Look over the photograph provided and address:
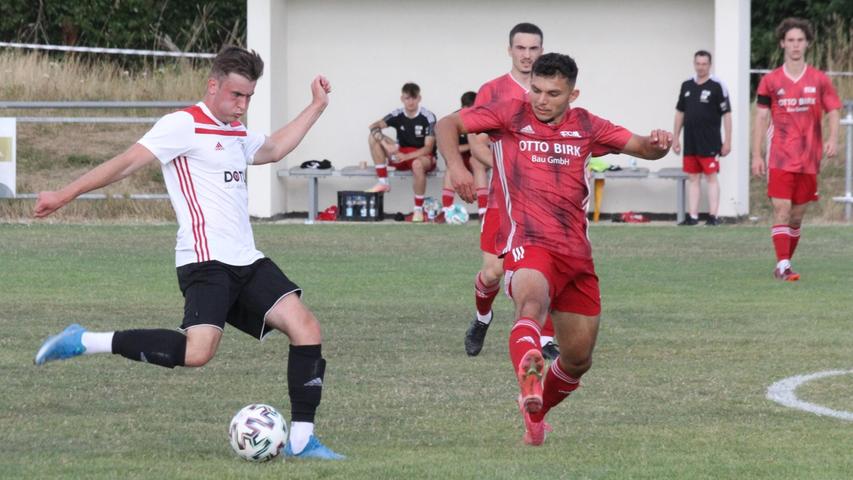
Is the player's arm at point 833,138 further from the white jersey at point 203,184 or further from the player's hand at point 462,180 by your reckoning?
the white jersey at point 203,184

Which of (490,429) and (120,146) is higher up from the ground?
(120,146)

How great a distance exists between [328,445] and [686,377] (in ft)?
9.15

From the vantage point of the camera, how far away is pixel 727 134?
20031mm

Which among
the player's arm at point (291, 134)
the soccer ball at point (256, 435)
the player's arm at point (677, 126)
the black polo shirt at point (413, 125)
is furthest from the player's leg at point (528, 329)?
the black polo shirt at point (413, 125)

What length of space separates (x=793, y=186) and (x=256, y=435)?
8829 millimetres

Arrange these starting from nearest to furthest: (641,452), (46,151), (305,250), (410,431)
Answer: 1. (641,452)
2. (410,431)
3. (305,250)
4. (46,151)

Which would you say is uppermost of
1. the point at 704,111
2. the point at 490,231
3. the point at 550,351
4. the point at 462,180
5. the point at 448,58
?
the point at 448,58

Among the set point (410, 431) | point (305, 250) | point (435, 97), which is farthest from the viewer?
point (435, 97)

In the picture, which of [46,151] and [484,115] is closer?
[484,115]

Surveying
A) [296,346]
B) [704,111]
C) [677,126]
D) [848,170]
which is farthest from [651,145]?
[848,170]

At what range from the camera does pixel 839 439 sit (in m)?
7.14

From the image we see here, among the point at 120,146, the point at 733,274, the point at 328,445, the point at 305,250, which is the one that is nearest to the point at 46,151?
the point at 120,146

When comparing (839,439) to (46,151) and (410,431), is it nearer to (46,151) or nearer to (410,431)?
(410,431)

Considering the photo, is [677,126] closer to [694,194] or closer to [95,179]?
[694,194]
